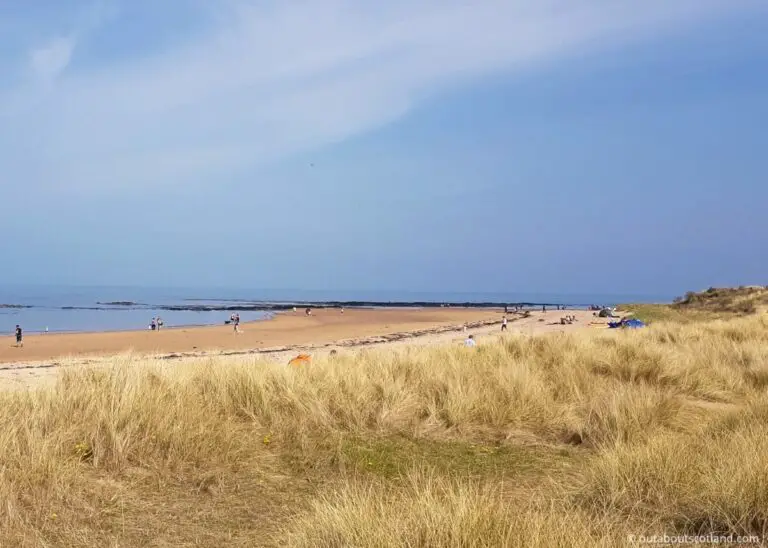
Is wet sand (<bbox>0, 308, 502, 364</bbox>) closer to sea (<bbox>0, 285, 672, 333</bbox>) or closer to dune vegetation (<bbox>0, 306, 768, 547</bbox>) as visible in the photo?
sea (<bbox>0, 285, 672, 333</bbox>)

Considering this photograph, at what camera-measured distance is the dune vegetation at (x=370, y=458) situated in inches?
153

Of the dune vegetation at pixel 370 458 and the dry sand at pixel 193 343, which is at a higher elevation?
the dune vegetation at pixel 370 458

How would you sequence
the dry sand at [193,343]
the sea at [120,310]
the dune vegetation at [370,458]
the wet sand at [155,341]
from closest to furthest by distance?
1. the dune vegetation at [370,458]
2. the dry sand at [193,343]
3. the wet sand at [155,341]
4. the sea at [120,310]

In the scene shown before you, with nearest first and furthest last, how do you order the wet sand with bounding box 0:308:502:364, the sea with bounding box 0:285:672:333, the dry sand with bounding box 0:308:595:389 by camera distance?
the dry sand with bounding box 0:308:595:389
the wet sand with bounding box 0:308:502:364
the sea with bounding box 0:285:672:333

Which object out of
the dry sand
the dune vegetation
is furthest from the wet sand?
the dune vegetation

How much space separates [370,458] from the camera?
612 cm

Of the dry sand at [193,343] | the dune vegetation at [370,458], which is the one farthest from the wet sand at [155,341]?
the dune vegetation at [370,458]

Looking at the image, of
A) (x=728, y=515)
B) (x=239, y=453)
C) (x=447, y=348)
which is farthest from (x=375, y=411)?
(x=447, y=348)

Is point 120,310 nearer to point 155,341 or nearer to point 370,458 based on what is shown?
point 155,341

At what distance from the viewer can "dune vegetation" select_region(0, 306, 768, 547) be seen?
3.89 metres

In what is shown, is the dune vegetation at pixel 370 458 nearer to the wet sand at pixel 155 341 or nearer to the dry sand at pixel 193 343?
the dry sand at pixel 193 343

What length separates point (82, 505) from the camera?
4531mm

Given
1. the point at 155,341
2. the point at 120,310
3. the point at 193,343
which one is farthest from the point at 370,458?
the point at 120,310

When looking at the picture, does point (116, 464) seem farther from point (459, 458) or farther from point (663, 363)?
point (663, 363)
